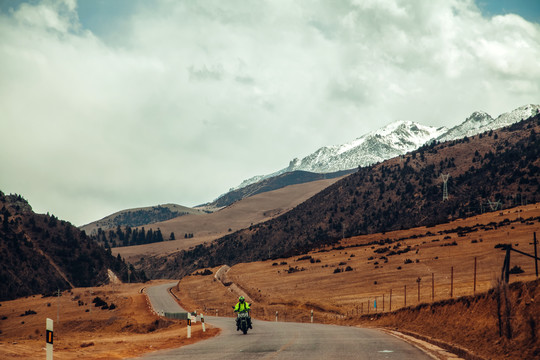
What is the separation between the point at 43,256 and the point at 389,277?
376ft

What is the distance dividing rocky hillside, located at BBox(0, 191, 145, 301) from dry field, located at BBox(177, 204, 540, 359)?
5095 centimetres

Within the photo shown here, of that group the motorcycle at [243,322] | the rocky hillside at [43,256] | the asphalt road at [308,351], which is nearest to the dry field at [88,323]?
the motorcycle at [243,322]

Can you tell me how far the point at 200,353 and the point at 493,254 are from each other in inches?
2486

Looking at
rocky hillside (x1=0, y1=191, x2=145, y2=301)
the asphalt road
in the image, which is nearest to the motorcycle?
the asphalt road

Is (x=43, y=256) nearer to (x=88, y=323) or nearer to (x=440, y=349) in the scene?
(x=88, y=323)

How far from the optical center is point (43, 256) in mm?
158000

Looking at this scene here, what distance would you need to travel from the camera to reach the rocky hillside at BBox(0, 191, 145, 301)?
14062 centimetres

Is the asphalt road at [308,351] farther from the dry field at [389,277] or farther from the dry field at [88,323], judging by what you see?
the dry field at [389,277]

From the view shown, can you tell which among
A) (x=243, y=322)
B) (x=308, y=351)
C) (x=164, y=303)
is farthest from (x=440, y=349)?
→ (x=164, y=303)

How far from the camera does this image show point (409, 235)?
367 feet

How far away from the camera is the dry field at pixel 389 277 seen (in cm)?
4588

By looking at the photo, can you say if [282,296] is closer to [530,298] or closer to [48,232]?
[530,298]

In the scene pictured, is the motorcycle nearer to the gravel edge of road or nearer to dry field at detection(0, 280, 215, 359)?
dry field at detection(0, 280, 215, 359)

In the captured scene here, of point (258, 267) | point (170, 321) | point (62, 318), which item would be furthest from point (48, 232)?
point (170, 321)
